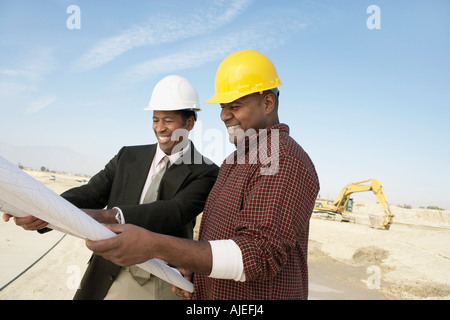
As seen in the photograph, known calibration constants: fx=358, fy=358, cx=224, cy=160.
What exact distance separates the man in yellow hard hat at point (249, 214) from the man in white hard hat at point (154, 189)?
1.63 feet

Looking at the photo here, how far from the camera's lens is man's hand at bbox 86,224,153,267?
149 centimetres

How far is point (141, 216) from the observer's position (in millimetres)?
2461

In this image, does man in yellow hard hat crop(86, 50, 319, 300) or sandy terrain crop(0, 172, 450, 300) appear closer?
man in yellow hard hat crop(86, 50, 319, 300)

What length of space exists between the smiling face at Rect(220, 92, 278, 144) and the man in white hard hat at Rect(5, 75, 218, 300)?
2.63ft

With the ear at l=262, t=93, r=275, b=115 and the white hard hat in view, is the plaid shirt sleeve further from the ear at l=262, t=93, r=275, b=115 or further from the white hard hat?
the white hard hat

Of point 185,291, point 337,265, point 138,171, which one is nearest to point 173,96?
point 138,171

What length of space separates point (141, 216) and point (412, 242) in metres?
20.5

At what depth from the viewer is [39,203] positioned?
136 cm

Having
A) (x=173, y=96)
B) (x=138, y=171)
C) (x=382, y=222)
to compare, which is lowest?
(x=382, y=222)

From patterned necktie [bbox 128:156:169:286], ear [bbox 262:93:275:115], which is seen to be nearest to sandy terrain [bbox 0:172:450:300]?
patterned necktie [bbox 128:156:169:286]

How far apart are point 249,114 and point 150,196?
120cm

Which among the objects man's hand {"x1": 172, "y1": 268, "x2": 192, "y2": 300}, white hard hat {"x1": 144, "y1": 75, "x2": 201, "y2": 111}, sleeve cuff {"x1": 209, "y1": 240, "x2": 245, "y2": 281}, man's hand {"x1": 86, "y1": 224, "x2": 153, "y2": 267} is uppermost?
white hard hat {"x1": 144, "y1": 75, "x2": 201, "y2": 111}

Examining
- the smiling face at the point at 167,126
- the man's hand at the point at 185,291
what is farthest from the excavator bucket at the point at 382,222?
the man's hand at the point at 185,291

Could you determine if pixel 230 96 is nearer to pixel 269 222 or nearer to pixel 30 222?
pixel 269 222
